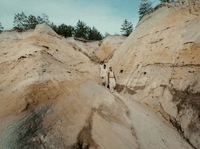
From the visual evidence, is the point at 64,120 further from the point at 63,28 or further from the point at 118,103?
the point at 63,28

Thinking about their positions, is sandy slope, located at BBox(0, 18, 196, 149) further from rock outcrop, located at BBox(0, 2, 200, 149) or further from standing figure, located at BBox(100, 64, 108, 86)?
standing figure, located at BBox(100, 64, 108, 86)

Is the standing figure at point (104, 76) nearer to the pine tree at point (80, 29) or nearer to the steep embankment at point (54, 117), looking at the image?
the steep embankment at point (54, 117)

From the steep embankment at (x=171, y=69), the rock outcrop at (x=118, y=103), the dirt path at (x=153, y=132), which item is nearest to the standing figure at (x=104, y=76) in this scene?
the steep embankment at (x=171, y=69)

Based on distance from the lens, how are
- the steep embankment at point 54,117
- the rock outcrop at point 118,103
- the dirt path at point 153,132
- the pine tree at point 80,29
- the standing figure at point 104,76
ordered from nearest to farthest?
→ the steep embankment at point 54,117 < the rock outcrop at point 118,103 < the dirt path at point 153,132 < the standing figure at point 104,76 < the pine tree at point 80,29

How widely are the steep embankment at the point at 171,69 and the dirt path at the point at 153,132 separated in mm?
244

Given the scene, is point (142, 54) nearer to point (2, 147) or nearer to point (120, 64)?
point (120, 64)

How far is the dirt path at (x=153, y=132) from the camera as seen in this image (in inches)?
92.0

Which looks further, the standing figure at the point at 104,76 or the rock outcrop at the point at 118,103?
the standing figure at the point at 104,76

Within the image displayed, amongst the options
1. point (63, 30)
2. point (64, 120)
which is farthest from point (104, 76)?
point (63, 30)

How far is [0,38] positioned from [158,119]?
A: 1300 centimetres

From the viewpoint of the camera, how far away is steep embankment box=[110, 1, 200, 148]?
2.90 meters

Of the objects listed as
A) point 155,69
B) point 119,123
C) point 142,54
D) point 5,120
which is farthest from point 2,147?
point 142,54

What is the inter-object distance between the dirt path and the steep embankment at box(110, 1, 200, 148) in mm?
244

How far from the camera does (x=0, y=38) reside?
8258 millimetres
